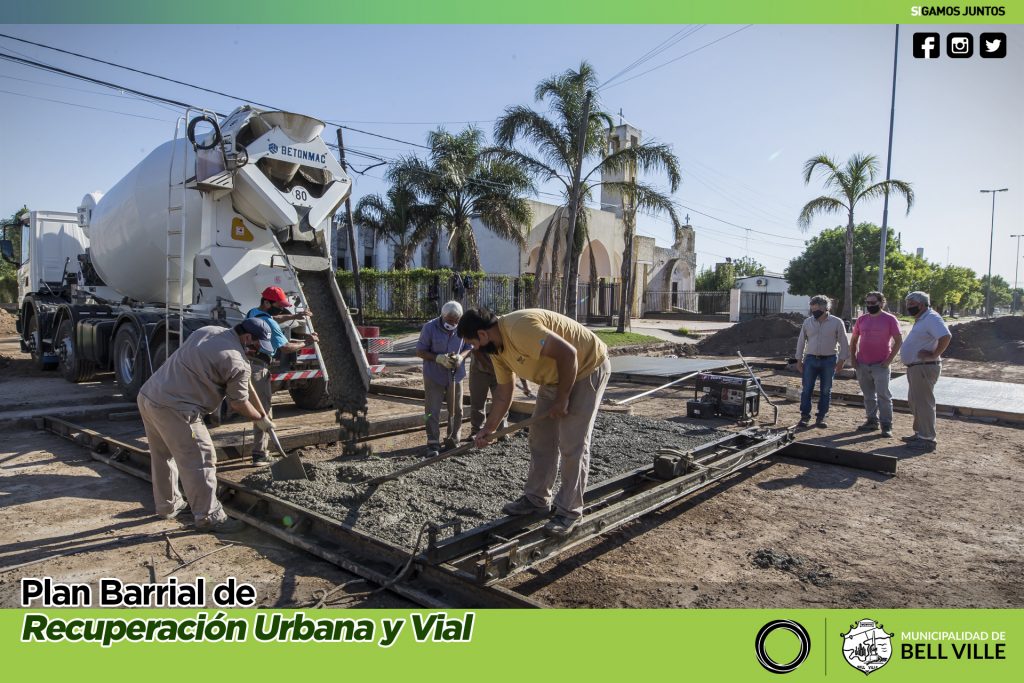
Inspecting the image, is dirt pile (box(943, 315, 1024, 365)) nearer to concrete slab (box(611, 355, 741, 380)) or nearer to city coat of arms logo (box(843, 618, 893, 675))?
concrete slab (box(611, 355, 741, 380))

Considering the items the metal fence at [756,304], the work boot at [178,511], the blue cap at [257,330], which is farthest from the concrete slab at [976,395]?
the metal fence at [756,304]

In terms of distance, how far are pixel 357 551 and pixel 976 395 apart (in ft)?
38.2

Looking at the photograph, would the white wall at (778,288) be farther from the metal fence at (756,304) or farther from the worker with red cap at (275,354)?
the worker with red cap at (275,354)

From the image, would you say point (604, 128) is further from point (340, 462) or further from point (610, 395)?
point (340, 462)

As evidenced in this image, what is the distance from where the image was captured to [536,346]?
13.2 feet

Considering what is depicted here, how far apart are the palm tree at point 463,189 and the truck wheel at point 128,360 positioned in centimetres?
1391

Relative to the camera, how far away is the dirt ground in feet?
12.6

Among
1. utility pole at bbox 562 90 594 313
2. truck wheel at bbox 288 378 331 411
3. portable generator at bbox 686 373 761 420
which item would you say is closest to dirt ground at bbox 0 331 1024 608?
portable generator at bbox 686 373 761 420

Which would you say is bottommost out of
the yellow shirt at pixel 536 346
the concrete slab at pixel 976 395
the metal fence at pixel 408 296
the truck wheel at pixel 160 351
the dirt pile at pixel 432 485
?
the dirt pile at pixel 432 485

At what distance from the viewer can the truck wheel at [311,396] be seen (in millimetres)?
9016

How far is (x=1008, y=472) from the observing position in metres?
6.75

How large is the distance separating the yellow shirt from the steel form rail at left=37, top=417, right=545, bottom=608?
1306 mm

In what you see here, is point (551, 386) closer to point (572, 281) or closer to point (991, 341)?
point (572, 281)

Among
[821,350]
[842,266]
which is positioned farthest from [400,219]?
[842,266]
